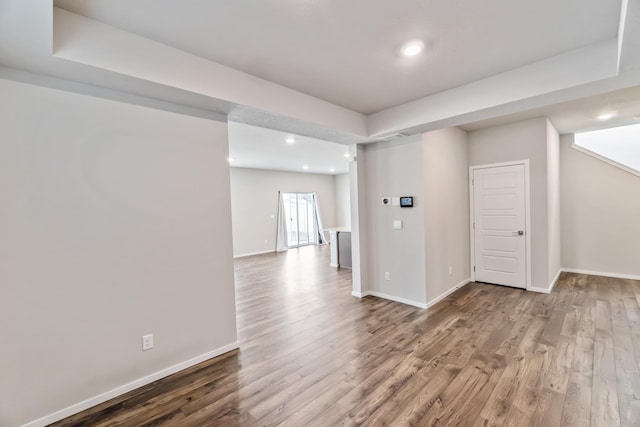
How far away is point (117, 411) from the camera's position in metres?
2.05

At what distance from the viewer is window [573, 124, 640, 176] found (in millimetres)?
4949

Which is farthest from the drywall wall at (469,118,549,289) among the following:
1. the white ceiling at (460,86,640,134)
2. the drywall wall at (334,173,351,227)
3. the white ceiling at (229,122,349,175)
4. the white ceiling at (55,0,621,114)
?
the drywall wall at (334,173,351,227)

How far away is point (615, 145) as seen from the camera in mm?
5176

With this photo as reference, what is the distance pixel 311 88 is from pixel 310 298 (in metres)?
3.15

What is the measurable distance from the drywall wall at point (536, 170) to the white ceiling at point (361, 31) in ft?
7.88

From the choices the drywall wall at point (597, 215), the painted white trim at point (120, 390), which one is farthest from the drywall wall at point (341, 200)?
the painted white trim at point (120, 390)

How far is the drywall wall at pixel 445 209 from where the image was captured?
395 centimetres

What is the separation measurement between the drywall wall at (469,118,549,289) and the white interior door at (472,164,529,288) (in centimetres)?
13

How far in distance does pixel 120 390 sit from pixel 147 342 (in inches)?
14.9

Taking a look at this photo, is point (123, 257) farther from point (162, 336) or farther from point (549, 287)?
point (549, 287)

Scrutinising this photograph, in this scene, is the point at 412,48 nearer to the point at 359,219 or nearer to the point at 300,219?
the point at 359,219

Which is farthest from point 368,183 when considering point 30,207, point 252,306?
point 30,207

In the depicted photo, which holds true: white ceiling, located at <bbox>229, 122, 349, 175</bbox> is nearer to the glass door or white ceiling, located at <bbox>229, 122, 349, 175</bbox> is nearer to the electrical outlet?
the glass door

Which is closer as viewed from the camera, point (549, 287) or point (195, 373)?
point (195, 373)
